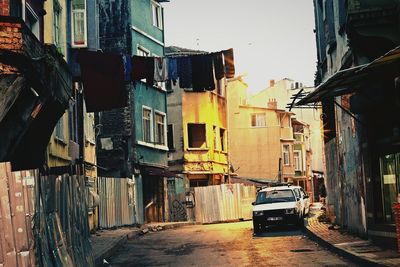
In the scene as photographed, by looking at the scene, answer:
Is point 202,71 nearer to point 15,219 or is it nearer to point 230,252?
point 230,252

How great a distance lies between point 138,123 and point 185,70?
12.7 meters

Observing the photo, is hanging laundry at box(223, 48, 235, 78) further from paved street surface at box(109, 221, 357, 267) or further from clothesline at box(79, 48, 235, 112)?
paved street surface at box(109, 221, 357, 267)

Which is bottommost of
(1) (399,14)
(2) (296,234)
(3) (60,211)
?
(2) (296,234)

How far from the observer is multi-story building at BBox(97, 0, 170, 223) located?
106ft

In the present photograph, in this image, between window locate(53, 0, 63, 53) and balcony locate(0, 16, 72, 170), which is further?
window locate(53, 0, 63, 53)

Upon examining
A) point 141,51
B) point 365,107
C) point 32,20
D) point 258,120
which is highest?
point 141,51

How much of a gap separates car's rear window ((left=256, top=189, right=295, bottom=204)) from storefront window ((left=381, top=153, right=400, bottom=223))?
10522mm

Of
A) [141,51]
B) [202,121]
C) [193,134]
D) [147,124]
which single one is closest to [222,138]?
[193,134]

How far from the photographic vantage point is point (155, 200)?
3528 centimetres

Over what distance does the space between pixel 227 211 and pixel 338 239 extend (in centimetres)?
1920

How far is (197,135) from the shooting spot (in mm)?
41594

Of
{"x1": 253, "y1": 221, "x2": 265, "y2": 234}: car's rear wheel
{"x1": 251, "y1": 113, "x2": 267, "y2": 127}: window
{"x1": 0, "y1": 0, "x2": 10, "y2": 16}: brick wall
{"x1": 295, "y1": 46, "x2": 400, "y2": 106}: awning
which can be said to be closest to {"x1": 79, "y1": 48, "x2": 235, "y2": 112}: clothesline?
{"x1": 0, "y1": 0, "x2": 10, "y2": 16}: brick wall

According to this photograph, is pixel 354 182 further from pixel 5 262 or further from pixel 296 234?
pixel 5 262

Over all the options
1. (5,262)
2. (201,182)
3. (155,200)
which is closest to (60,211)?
(5,262)
